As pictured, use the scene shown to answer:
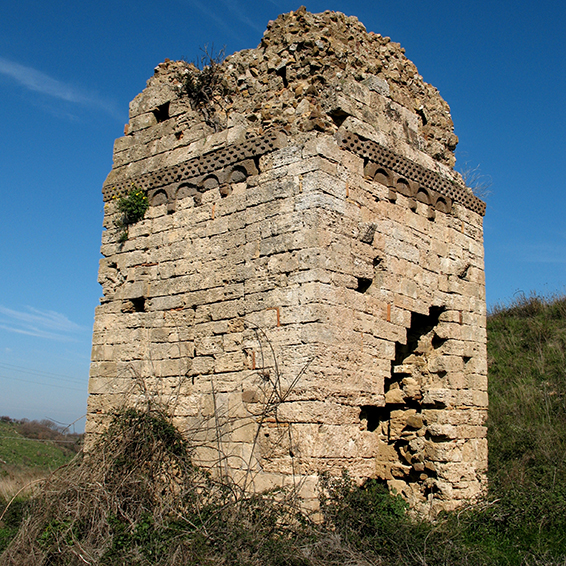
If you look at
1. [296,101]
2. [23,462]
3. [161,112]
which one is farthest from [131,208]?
[23,462]

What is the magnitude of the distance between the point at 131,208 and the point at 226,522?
3.95 meters

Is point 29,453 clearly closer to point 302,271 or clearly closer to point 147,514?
point 147,514

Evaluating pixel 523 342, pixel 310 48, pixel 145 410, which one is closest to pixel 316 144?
pixel 310 48

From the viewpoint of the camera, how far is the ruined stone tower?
554 cm

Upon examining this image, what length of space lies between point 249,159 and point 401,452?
A: 3.63 metres

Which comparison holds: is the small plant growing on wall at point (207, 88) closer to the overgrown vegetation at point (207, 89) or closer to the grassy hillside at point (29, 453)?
the overgrown vegetation at point (207, 89)

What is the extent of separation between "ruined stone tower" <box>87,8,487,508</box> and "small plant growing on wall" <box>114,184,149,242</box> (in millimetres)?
86

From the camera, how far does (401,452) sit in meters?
6.58

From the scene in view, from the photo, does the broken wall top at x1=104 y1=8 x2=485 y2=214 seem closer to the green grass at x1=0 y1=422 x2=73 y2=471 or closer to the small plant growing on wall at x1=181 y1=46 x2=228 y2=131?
the small plant growing on wall at x1=181 y1=46 x2=228 y2=131

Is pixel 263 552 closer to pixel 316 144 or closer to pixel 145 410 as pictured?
pixel 145 410

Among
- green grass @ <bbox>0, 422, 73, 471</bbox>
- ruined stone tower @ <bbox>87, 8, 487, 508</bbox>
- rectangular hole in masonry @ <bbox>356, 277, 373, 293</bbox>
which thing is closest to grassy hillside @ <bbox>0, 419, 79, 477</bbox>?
green grass @ <bbox>0, 422, 73, 471</bbox>

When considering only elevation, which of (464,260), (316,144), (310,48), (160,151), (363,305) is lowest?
(363,305)

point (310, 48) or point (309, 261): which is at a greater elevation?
point (310, 48)

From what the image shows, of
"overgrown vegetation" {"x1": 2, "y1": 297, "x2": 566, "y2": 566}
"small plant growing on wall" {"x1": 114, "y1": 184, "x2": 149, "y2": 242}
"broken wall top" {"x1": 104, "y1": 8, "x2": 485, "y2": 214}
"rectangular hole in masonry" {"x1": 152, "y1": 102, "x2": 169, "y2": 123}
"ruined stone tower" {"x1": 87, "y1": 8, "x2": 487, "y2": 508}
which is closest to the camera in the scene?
"overgrown vegetation" {"x1": 2, "y1": 297, "x2": 566, "y2": 566}
